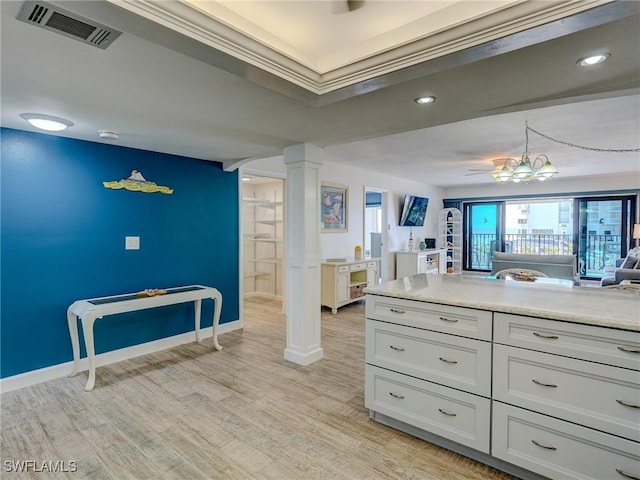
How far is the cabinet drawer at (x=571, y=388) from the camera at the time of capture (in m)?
1.56

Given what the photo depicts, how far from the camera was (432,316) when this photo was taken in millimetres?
2111

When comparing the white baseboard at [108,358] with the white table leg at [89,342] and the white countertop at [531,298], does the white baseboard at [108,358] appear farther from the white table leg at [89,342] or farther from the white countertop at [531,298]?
the white countertop at [531,298]

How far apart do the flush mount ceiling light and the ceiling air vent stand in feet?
4.68

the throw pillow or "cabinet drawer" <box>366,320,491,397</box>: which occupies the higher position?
the throw pillow

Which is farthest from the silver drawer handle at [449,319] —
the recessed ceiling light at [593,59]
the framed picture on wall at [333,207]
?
the framed picture on wall at [333,207]

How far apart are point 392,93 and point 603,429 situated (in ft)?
6.64

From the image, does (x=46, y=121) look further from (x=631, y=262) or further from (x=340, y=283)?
(x=631, y=262)

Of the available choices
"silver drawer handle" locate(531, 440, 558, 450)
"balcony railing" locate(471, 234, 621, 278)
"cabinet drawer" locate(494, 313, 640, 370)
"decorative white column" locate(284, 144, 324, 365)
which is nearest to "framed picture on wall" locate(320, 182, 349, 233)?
"decorative white column" locate(284, 144, 324, 365)

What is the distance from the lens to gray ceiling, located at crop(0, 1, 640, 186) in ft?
4.71

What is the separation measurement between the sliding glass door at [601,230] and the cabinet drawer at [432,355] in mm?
7974

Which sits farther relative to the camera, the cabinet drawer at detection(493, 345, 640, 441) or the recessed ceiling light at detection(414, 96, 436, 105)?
the recessed ceiling light at detection(414, 96, 436, 105)

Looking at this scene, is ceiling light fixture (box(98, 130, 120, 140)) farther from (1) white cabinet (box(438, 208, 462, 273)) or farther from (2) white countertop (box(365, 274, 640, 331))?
(1) white cabinet (box(438, 208, 462, 273))

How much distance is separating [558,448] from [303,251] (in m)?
2.34

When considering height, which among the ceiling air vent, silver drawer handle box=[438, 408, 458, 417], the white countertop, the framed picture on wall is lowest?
silver drawer handle box=[438, 408, 458, 417]
